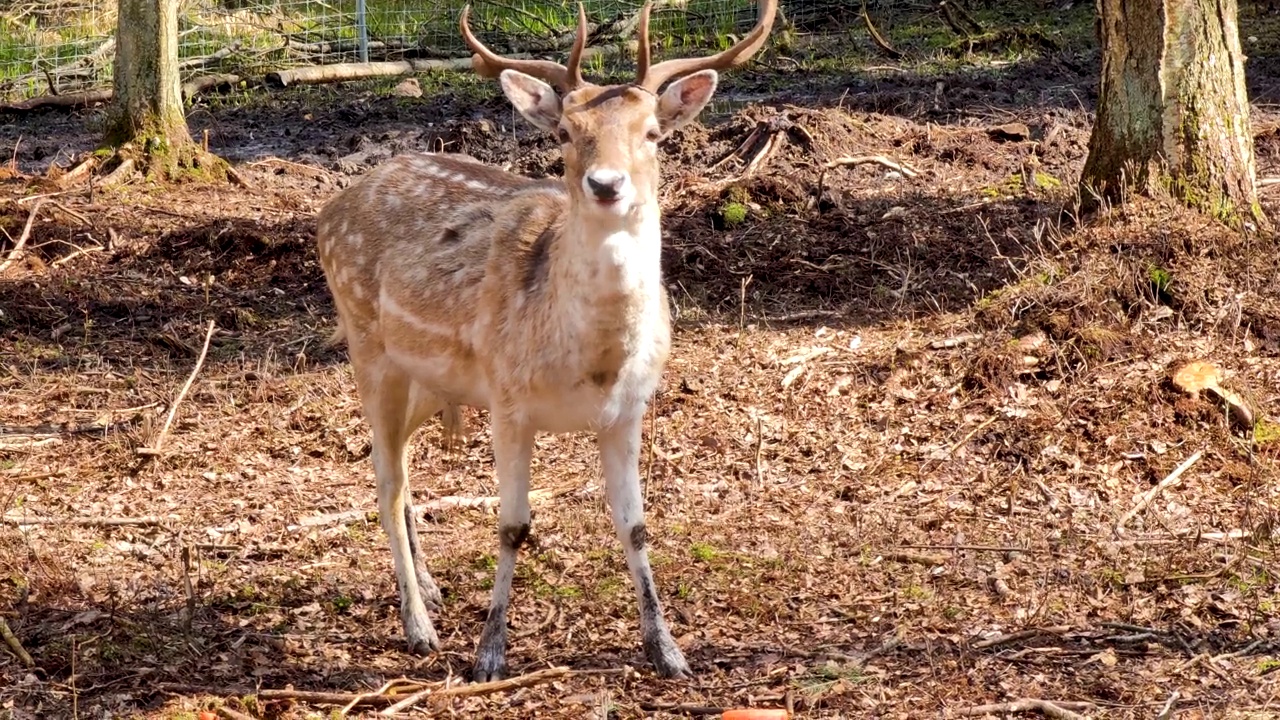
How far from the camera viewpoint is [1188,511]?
660 centimetres

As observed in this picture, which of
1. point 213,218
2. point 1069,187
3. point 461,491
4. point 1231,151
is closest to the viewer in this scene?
point 461,491

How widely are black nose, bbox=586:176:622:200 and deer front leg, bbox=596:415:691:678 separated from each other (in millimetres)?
897

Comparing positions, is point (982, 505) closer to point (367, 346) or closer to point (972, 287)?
point (972, 287)

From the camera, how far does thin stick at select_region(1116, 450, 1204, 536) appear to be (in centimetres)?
650

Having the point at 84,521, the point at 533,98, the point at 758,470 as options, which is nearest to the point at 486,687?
the point at 533,98

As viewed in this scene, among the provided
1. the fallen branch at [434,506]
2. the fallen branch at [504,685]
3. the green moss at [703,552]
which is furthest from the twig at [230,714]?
the green moss at [703,552]

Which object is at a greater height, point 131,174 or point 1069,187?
point 1069,187

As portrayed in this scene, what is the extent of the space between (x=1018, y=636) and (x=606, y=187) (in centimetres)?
208

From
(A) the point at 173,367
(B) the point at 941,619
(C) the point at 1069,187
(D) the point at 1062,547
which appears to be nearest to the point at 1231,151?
(C) the point at 1069,187

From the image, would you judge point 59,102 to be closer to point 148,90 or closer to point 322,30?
point 322,30

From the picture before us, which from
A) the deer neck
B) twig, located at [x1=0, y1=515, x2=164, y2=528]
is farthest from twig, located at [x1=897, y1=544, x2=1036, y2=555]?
twig, located at [x1=0, y1=515, x2=164, y2=528]

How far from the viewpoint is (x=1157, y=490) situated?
6727 millimetres

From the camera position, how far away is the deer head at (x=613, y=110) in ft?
16.5

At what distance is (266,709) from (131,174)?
7346mm
